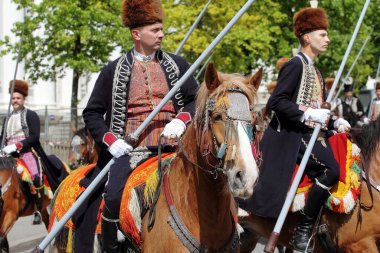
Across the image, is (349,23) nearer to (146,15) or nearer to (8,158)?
(8,158)

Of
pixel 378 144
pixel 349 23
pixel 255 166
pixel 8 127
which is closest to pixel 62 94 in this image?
pixel 349 23

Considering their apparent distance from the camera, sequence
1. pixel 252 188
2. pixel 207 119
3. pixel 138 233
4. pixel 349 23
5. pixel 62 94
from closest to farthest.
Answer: pixel 252 188 → pixel 207 119 → pixel 138 233 → pixel 349 23 → pixel 62 94

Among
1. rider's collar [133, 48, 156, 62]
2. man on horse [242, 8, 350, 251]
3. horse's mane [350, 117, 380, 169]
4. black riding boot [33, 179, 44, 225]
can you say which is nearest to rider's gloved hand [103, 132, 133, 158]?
rider's collar [133, 48, 156, 62]

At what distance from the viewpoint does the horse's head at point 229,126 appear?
468 cm

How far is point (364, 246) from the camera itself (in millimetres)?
7332

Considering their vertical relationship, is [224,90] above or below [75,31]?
above

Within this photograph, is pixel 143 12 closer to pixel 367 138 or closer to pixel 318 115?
pixel 318 115

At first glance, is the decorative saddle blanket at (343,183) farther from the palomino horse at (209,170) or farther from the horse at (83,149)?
the horse at (83,149)

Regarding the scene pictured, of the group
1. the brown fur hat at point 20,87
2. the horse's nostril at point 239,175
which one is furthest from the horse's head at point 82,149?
the horse's nostril at point 239,175

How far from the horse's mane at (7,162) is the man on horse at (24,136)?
85 millimetres

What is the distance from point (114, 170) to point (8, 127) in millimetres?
5807

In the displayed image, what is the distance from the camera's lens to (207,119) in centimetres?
509

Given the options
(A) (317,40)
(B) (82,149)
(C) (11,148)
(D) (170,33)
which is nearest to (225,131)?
(A) (317,40)

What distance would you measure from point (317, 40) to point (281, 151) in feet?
3.59
